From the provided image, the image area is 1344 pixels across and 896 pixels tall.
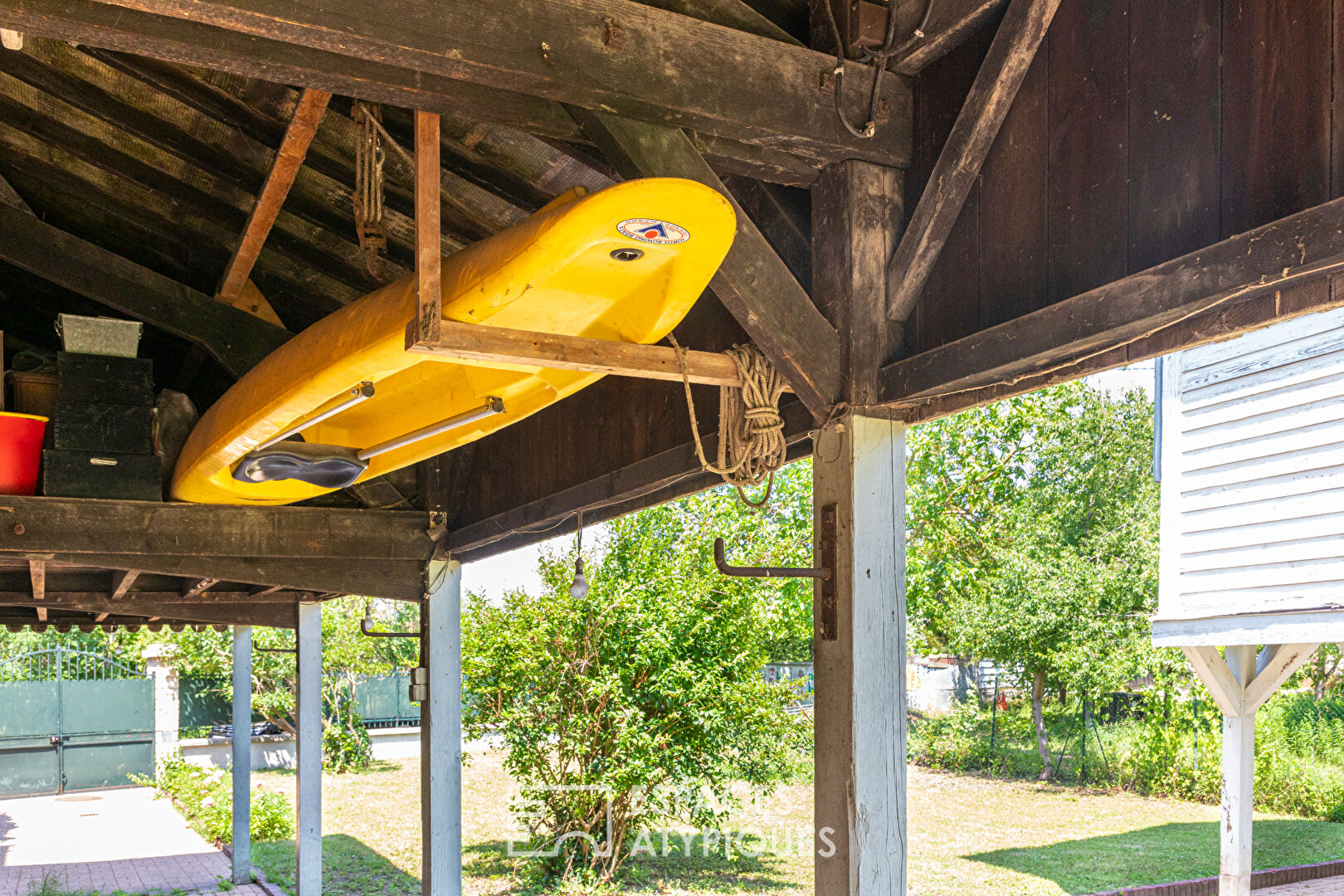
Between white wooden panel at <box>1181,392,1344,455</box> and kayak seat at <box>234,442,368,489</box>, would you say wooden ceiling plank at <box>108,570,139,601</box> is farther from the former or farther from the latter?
white wooden panel at <box>1181,392,1344,455</box>

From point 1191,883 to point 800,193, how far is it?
7.23m

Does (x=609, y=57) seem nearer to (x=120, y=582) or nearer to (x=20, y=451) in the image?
(x=20, y=451)

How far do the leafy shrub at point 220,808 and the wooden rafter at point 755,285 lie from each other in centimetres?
1045

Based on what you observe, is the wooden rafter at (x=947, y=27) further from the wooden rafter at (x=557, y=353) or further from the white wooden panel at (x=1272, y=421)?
the white wooden panel at (x=1272, y=421)

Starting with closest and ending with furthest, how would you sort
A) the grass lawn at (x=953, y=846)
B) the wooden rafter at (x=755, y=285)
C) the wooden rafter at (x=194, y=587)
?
the wooden rafter at (x=755, y=285)
the wooden rafter at (x=194, y=587)
the grass lawn at (x=953, y=846)

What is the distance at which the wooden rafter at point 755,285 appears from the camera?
84.4 inches

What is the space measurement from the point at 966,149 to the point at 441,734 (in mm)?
4374

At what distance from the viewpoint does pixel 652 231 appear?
2062mm

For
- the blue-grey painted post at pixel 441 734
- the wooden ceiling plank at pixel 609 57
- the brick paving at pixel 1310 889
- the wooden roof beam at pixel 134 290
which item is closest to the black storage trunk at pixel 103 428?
the wooden roof beam at pixel 134 290

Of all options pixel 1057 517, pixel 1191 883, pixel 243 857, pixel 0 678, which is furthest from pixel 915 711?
pixel 0 678

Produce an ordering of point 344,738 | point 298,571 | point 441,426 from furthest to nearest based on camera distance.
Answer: point 344,738
point 298,571
point 441,426

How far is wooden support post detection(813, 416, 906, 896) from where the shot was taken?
2316mm

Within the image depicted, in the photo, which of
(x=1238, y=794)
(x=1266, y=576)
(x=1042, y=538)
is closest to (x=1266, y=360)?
(x=1266, y=576)

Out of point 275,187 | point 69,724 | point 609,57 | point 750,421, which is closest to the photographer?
point 609,57
